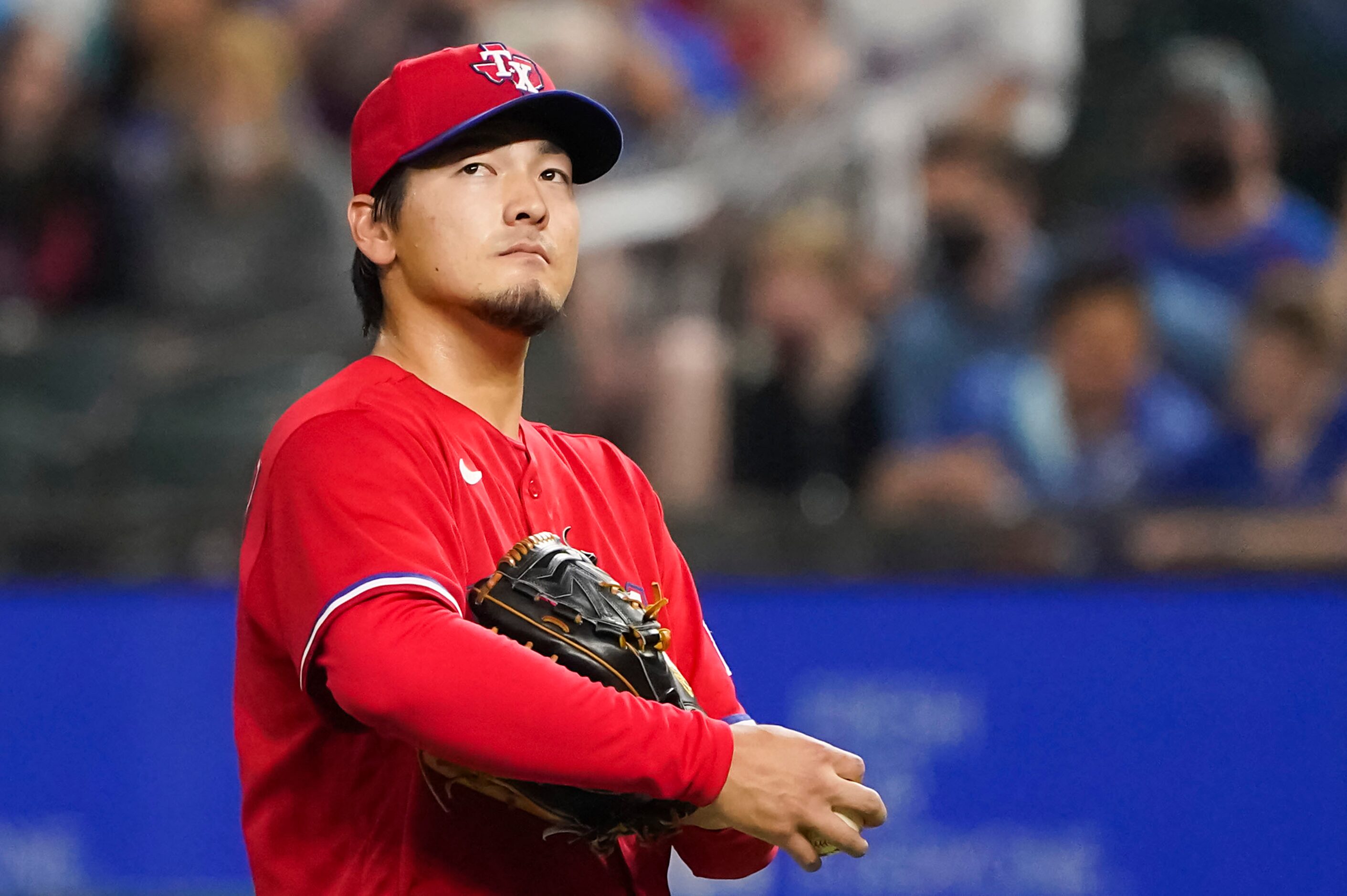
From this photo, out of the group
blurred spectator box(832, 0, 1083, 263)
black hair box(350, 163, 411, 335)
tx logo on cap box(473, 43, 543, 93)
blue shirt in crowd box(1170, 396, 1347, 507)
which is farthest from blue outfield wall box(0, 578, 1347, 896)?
tx logo on cap box(473, 43, 543, 93)

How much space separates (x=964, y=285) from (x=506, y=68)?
11.0 ft

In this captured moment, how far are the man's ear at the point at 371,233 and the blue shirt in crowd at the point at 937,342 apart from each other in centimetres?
313

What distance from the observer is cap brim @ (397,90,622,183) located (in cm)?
187

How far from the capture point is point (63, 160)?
17.7 ft

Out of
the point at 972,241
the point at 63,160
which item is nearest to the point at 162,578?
the point at 63,160

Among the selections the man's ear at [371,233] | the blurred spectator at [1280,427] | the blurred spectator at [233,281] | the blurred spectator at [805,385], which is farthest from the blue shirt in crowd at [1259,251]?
the man's ear at [371,233]

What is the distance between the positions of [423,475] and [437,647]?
0.28m

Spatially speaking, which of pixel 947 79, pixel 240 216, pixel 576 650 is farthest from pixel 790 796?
pixel 240 216

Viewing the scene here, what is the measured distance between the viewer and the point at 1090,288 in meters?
4.97

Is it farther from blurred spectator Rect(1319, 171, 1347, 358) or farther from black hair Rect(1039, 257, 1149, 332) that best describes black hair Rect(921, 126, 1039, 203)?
blurred spectator Rect(1319, 171, 1347, 358)

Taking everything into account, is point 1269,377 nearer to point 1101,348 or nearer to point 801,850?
point 1101,348

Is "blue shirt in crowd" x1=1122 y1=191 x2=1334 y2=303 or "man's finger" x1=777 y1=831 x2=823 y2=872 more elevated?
"blue shirt in crowd" x1=1122 y1=191 x2=1334 y2=303

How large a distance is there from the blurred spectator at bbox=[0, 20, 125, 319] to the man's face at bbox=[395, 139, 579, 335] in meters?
3.79

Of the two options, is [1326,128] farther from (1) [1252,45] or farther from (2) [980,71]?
(2) [980,71]
